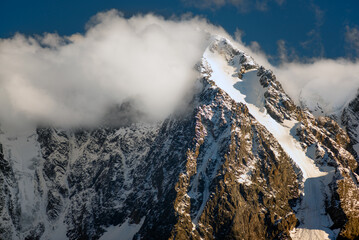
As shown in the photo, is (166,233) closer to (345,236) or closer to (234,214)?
(234,214)

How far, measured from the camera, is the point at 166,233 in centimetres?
19812

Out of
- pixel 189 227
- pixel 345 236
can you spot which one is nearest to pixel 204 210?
pixel 189 227

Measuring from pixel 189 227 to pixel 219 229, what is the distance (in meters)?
12.5

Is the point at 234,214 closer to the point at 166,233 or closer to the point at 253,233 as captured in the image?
the point at 253,233

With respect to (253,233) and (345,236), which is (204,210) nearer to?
(253,233)

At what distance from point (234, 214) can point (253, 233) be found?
37.2ft

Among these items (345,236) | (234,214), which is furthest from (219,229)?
(345,236)

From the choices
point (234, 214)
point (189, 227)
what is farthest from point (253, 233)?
point (189, 227)

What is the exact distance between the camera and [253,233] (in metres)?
200

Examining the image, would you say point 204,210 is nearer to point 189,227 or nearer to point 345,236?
point 189,227

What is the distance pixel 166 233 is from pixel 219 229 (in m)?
22.1

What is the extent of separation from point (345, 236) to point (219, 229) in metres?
53.1

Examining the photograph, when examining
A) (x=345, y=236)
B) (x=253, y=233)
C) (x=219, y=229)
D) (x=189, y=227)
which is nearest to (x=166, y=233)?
(x=189, y=227)

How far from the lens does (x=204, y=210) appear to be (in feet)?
655
